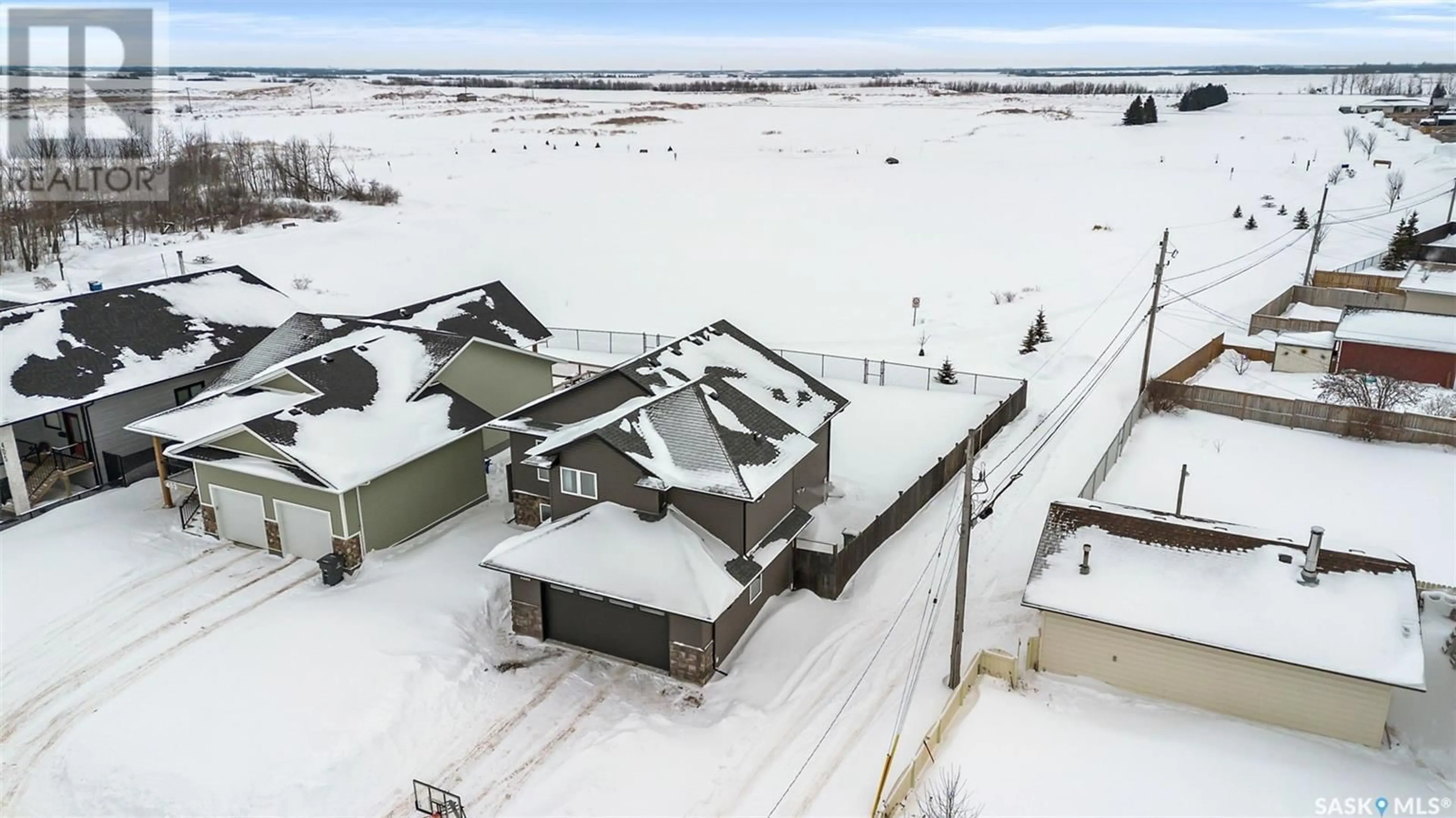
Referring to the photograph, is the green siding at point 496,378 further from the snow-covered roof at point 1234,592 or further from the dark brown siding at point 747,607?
the snow-covered roof at point 1234,592

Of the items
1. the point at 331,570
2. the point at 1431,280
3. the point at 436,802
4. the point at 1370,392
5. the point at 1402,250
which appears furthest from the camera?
the point at 1402,250

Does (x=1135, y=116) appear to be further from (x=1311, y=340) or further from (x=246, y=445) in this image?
(x=246, y=445)

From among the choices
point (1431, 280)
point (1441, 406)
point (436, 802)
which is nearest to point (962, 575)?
point (436, 802)

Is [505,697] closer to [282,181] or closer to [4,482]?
[4,482]

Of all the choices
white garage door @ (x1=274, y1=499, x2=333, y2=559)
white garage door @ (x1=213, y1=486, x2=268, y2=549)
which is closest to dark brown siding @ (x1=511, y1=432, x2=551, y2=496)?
white garage door @ (x1=274, y1=499, x2=333, y2=559)

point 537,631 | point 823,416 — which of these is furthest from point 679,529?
point 823,416

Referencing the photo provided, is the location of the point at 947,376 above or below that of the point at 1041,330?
below
